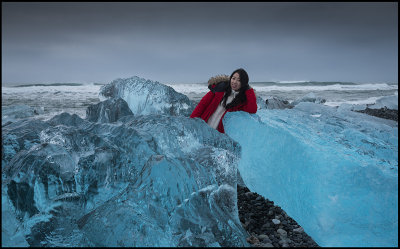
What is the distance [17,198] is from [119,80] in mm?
3549

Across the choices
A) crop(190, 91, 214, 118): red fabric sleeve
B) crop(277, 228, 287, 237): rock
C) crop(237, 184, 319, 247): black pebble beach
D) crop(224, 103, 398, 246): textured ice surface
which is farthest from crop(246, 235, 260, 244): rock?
crop(190, 91, 214, 118): red fabric sleeve

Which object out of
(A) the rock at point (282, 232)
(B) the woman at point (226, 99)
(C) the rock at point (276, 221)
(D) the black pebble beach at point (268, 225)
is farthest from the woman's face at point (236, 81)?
(A) the rock at point (282, 232)

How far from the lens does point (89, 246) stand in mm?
1618

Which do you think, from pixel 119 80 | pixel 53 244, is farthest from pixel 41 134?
pixel 119 80

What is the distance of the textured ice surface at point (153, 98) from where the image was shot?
14.6ft

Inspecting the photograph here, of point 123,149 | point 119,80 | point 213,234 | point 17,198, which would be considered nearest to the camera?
point 213,234

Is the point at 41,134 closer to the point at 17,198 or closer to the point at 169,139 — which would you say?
the point at 17,198

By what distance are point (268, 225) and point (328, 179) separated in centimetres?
64

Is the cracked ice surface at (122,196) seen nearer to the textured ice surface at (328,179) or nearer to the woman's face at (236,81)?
the textured ice surface at (328,179)

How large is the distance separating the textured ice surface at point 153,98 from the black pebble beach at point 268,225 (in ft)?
7.45

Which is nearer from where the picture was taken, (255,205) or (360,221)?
(360,221)

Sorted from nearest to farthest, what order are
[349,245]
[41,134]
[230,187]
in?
[349,245]
[230,187]
[41,134]

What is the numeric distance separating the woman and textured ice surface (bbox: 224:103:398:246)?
0.41 metres

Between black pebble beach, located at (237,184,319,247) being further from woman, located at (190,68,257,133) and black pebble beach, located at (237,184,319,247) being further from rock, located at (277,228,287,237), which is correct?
woman, located at (190,68,257,133)
